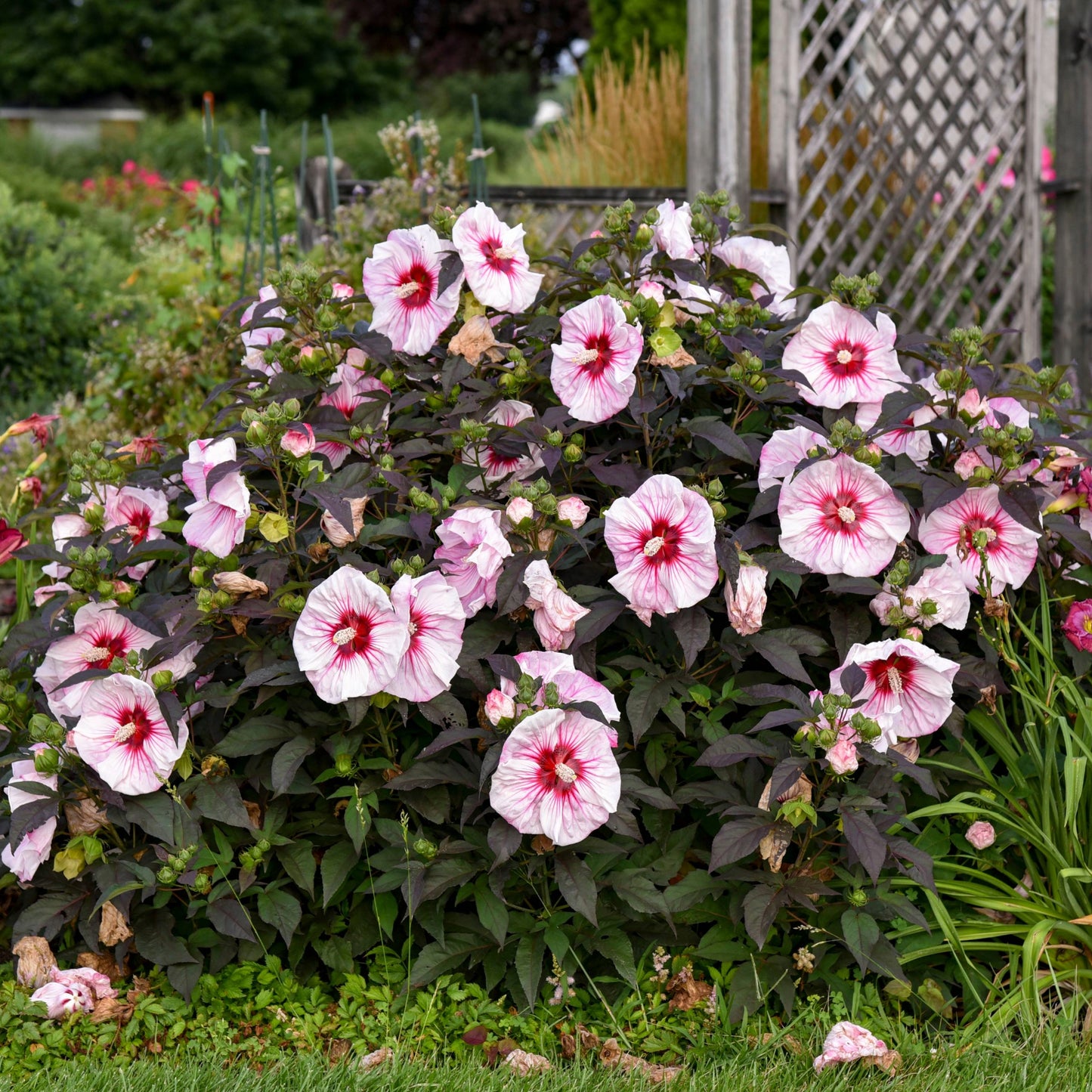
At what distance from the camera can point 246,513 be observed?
5.70ft

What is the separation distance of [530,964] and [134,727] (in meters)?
0.68

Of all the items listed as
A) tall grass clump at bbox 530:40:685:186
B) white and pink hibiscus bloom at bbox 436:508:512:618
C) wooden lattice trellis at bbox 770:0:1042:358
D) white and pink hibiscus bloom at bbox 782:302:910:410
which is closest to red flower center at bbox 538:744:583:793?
white and pink hibiscus bloom at bbox 436:508:512:618

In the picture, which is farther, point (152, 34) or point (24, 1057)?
point (152, 34)

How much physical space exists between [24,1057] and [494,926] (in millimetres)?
701

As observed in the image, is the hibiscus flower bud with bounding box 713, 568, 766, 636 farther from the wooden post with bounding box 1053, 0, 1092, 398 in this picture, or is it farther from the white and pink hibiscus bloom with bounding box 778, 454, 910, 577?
the wooden post with bounding box 1053, 0, 1092, 398

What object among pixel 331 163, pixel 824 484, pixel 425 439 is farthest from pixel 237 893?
pixel 331 163

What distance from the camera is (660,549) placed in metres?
1.71

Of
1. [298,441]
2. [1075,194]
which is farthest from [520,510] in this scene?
[1075,194]

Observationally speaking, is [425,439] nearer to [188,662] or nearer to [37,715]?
[188,662]

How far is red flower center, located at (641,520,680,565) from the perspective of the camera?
1705 mm

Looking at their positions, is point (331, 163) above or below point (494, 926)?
above

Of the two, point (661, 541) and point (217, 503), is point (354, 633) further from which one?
point (661, 541)

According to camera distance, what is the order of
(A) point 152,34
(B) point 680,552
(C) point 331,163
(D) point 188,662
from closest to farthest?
1. (B) point 680,552
2. (D) point 188,662
3. (C) point 331,163
4. (A) point 152,34

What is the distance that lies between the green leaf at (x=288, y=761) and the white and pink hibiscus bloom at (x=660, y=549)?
0.52 meters
